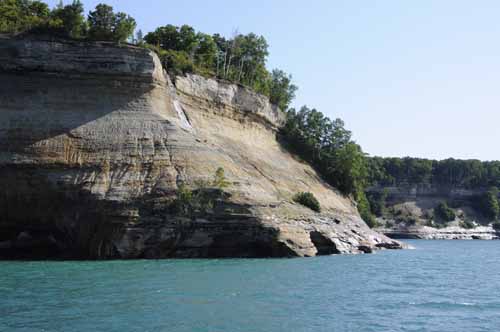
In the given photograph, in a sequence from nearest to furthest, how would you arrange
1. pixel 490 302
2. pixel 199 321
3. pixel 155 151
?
pixel 199 321 < pixel 490 302 < pixel 155 151

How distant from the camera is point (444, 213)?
130375mm

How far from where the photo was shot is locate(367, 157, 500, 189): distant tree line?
14425cm

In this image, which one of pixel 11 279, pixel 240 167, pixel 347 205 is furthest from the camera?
pixel 347 205

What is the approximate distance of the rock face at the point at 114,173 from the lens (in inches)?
1751

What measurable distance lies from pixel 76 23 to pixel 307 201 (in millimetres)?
25043

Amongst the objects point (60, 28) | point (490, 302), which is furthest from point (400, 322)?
point (60, 28)

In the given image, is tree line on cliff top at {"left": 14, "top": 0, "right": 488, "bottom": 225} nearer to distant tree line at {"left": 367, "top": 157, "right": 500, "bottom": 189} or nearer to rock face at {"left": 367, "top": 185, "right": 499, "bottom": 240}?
rock face at {"left": 367, "top": 185, "right": 499, "bottom": 240}

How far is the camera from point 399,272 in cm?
3709

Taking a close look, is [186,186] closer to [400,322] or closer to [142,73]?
[142,73]

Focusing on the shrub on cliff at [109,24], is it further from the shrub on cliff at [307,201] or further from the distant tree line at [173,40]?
the shrub on cliff at [307,201]

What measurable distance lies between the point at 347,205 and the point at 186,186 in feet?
93.6

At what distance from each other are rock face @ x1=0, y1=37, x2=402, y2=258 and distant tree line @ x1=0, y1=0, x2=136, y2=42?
148 inches

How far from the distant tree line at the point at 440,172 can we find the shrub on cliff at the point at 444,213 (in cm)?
1042

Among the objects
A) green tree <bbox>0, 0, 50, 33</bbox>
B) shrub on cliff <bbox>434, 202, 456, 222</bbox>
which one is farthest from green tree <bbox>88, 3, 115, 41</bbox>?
shrub on cliff <bbox>434, 202, 456, 222</bbox>
